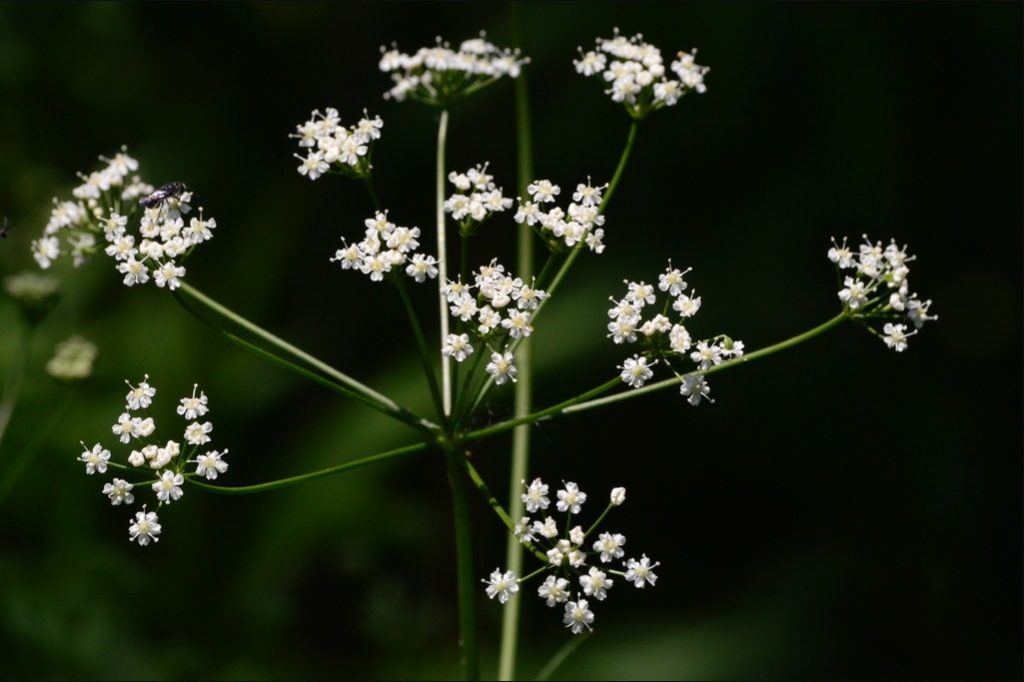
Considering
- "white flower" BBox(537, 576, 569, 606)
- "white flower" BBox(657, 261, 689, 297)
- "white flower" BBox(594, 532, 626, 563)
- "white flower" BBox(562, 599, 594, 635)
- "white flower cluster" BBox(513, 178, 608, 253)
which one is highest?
"white flower cluster" BBox(513, 178, 608, 253)

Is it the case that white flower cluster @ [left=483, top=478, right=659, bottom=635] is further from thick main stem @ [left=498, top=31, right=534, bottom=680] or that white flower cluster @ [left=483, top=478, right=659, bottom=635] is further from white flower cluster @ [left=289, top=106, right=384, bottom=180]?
white flower cluster @ [left=289, top=106, right=384, bottom=180]

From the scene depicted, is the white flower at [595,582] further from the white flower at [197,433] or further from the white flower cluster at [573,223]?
the white flower at [197,433]

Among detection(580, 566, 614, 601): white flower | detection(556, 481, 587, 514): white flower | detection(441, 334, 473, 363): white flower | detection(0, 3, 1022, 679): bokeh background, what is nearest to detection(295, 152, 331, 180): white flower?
detection(441, 334, 473, 363): white flower

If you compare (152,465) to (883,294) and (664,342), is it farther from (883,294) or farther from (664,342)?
(883,294)

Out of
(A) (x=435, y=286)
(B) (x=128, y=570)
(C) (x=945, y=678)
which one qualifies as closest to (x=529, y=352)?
(B) (x=128, y=570)

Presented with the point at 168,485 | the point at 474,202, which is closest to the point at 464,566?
the point at 168,485

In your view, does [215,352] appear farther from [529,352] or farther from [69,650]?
[529,352]
